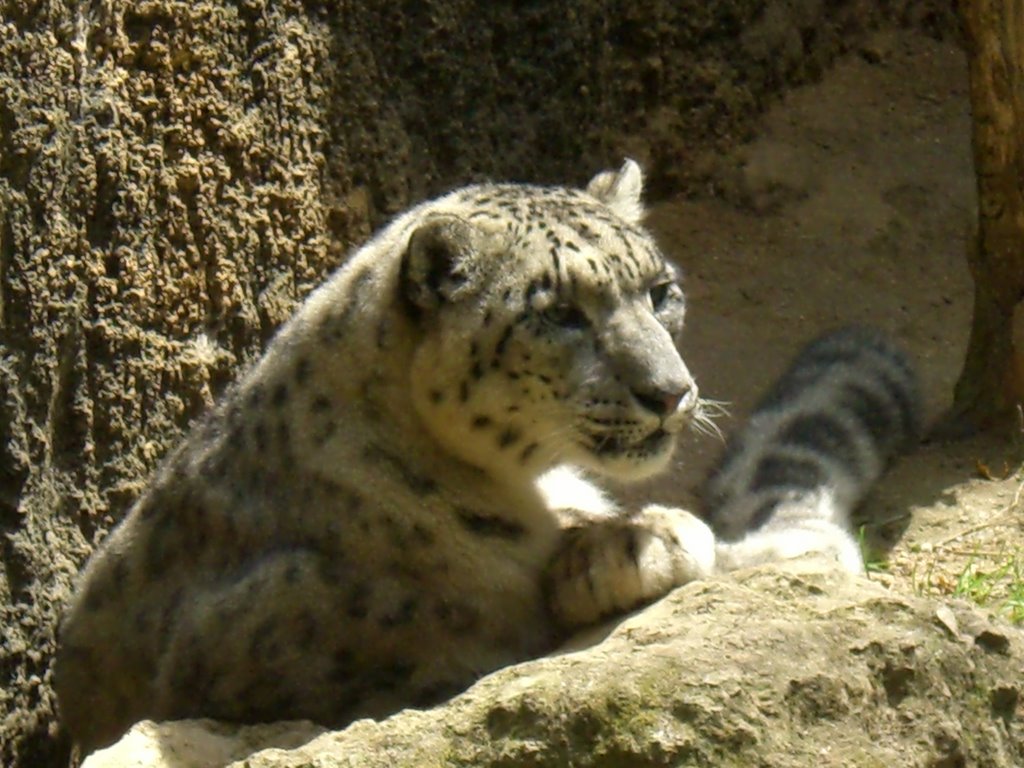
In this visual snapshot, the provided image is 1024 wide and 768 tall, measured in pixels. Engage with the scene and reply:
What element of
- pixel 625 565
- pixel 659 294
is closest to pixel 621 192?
pixel 659 294

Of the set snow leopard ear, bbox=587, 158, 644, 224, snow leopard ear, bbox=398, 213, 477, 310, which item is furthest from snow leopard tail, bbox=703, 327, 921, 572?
snow leopard ear, bbox=398, 213, 477, 310

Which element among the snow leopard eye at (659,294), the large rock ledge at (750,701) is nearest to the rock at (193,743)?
the large rock ledge at (750,701)

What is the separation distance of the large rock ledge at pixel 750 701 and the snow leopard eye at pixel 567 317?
2.90ft

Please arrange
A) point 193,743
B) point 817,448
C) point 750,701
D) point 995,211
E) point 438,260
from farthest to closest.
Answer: point 995,211, point 817,448, point 438,260, point 193,743, point 750,701

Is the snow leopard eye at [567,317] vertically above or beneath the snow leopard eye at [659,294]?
above

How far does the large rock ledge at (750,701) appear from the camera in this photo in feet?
11.3

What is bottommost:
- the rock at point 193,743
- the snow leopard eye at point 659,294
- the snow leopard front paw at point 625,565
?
the rock at point 193,743

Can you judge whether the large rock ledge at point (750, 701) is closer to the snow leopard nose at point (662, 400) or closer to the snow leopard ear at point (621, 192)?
the snow leopard nose at point (662, 400)

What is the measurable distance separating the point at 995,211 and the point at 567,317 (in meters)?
2.58

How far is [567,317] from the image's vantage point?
4.57 meters

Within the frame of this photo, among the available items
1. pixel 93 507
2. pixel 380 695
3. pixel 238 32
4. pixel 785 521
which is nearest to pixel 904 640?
pixel 380 695

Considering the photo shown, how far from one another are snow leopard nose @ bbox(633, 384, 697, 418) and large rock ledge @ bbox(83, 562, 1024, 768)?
2.22 ft

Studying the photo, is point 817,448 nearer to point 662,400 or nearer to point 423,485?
point 662,400

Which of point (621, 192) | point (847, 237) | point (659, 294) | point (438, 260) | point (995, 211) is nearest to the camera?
point (438, 260)
